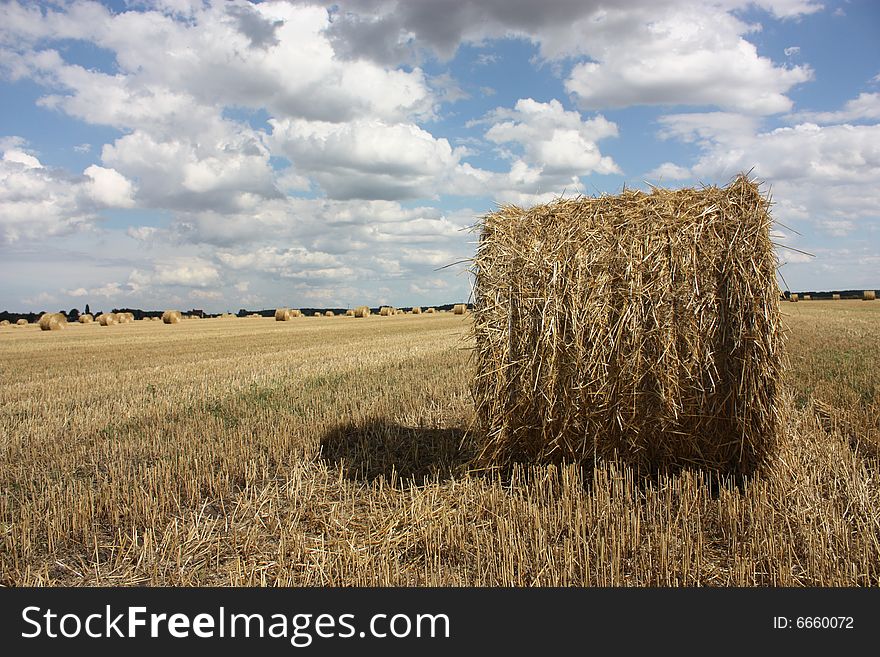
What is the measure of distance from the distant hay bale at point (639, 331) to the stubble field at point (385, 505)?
33cm

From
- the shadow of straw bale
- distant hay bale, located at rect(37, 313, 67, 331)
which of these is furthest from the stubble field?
distant hay bale, located at rect(37, 313, 67, 331)

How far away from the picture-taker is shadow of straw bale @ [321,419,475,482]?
630cm

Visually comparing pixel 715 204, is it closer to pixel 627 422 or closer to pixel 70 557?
pixel 627 422

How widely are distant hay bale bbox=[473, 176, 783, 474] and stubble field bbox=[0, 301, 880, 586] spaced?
12.8 inches

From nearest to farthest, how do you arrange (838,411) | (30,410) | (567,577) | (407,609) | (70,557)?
(407,609)
(567,577)
(70,557)
(838,411)
(30,410)

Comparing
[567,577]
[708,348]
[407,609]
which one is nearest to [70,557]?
[407,609]

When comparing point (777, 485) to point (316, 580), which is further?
point (777, 485)

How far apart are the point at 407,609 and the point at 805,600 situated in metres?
2.21

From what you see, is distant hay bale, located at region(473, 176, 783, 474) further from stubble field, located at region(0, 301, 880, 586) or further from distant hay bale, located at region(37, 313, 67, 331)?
distant hay bale, located at region(37, 313, 67, 331)

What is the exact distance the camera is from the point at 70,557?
462 centimetres

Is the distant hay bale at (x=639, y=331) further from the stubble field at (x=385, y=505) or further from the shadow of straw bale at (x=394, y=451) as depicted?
the shadow of straw bale at (x=394, y=451)

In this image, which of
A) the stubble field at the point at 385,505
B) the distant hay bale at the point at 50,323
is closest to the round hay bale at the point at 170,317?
the distant hay bale at the point at 50,323

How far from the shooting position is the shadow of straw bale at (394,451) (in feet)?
20.7

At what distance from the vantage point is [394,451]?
23.0 feet
